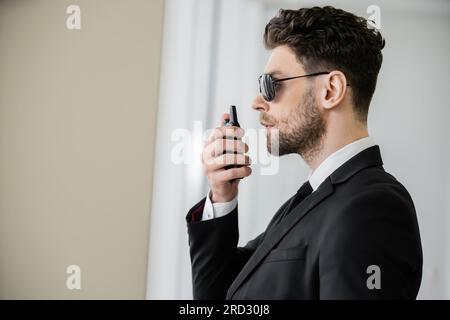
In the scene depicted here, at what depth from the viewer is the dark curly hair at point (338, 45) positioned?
42.1 inches

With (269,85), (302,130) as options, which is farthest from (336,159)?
(269,85)

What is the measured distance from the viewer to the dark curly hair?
1069mm

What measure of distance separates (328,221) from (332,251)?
0.08m

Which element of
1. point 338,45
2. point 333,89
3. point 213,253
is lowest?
point 213,253

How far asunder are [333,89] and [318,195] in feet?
0.83

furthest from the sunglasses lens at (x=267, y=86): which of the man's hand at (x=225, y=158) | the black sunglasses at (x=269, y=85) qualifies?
the man's hand at (x=225, y=158)

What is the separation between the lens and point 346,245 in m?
0.77

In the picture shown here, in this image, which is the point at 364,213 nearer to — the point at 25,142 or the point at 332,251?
the point at 332,251

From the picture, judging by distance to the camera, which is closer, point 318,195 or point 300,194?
point 318,195

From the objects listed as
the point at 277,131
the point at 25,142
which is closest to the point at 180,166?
the point at 25,142

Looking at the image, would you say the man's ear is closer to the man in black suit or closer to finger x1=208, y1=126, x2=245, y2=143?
the man in black suit

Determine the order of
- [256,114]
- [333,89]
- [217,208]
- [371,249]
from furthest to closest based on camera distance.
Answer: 1. [256,114]
2. [217,208]
3. [333,89]
4. [371,249]

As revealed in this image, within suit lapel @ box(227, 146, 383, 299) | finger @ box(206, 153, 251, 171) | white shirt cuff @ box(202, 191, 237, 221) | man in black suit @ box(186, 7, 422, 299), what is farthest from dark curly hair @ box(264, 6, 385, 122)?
white shirt cuff @ box(202, 191, 237, 221)

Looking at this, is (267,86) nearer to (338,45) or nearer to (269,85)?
(269,85)
